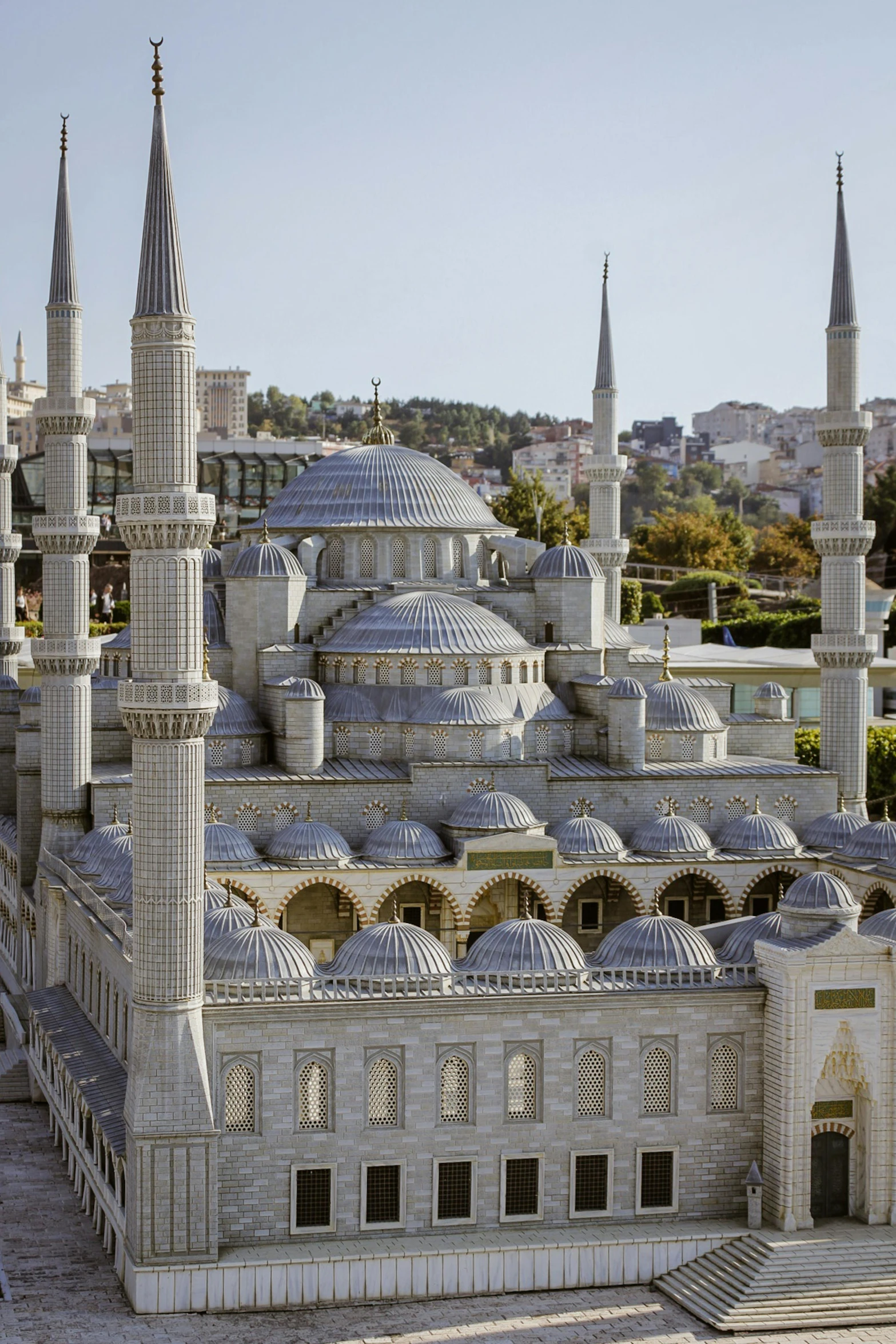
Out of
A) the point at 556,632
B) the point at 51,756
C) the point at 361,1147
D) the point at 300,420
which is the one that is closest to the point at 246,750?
the point at 51,756

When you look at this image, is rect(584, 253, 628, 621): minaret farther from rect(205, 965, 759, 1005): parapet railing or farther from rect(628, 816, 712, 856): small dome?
rect(205, 965, 759, 1005): parapet railing

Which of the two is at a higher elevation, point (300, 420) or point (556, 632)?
point (300, 420)

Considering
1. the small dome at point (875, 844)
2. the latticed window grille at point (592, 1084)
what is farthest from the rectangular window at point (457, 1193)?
the small dome at point (875, 844)

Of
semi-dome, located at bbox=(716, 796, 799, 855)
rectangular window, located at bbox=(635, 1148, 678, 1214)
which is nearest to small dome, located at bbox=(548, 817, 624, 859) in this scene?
semi-dome, located at bbox=(716, 796, 799, 855)

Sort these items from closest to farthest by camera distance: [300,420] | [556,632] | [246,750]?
[246,750] < [556,632] < [300,420]

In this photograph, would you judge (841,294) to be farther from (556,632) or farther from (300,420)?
(300,420)

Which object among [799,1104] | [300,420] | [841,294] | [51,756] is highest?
[300,420]

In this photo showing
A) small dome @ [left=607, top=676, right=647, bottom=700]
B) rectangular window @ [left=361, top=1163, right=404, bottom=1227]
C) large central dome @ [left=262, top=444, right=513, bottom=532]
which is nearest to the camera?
rectangular window @ [left=361, top=1163, right=404, bottom=1227]
